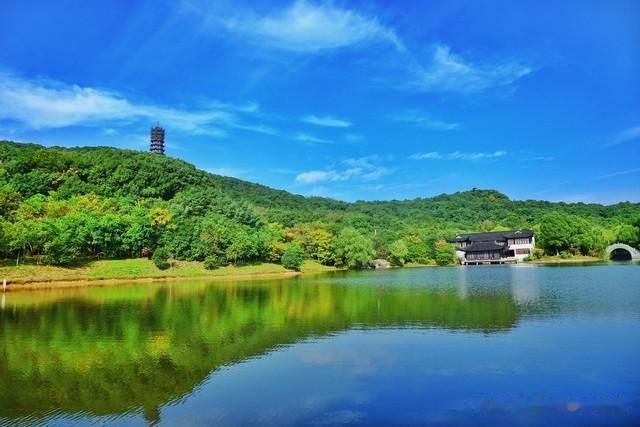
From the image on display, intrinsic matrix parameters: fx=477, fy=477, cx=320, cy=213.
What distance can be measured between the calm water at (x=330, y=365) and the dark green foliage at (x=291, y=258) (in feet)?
132

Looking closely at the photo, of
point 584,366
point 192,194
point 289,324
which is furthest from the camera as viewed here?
point 192,194

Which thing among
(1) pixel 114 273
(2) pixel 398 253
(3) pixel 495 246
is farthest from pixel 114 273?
(3) pixel 495 246

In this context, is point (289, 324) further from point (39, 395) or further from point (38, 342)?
point (39, 395)

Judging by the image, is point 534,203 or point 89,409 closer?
point 89,409

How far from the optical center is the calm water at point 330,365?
9.69 metres

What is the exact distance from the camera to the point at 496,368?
12570 mm

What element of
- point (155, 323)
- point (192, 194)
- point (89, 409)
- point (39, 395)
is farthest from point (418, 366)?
point (192, 194)

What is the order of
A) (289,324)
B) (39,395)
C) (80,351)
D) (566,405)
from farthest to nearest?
(289,324)
(80,351)
(39,395)
(566,405)

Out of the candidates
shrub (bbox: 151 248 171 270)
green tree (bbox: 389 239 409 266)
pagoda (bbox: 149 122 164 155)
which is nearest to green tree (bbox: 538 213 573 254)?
green tree (bbox: 389 239 409 266)

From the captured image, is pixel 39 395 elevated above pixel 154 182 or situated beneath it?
situated beneath

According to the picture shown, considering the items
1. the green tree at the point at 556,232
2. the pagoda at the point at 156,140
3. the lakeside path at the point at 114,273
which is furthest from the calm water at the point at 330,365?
the pagoda at the point at 156,140

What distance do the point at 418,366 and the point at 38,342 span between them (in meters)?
13.3

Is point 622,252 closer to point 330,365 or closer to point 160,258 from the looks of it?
point 160,258

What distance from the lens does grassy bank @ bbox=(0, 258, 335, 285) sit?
4258cm
